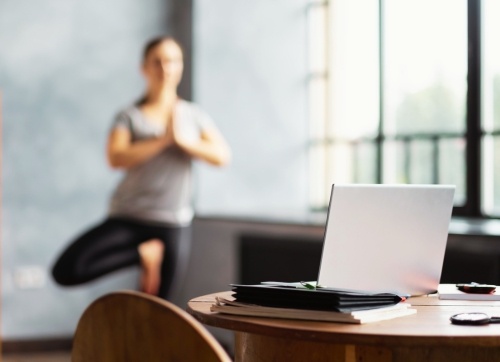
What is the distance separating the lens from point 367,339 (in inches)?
61.6

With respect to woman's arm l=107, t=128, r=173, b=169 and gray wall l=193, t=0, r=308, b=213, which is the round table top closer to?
woman's arm l=107, t=128, r=173, b=169

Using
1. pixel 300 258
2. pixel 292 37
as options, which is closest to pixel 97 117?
pixel 292 37

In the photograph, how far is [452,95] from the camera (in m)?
4.89

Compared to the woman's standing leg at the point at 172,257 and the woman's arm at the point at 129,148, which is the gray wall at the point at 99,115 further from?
the woman's arm at the point at 129,148

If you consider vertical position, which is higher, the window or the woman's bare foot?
the window

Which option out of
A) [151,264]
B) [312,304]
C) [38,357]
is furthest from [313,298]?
[38,357]

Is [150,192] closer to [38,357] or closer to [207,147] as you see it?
[207,147]

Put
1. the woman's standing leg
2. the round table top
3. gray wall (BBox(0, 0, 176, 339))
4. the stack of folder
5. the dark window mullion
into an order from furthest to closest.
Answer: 1. gray wall (BBox(0, 0, 176, 339))
2. the dark window mullion
3. the woman's standing leg
4. the stack of folder
5. the round table top

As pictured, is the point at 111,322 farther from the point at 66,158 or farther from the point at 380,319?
the point at 66,158

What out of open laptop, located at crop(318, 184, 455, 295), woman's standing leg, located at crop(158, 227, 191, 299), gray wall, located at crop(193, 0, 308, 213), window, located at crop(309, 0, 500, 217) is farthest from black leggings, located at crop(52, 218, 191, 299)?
open laptop, located at crop(318, 184, 455, 295)

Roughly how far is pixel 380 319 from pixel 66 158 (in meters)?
4.40

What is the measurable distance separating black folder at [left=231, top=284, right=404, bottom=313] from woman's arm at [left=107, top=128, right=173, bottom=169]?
250cm

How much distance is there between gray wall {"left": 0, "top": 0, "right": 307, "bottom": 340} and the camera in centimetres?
578

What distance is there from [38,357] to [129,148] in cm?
182
